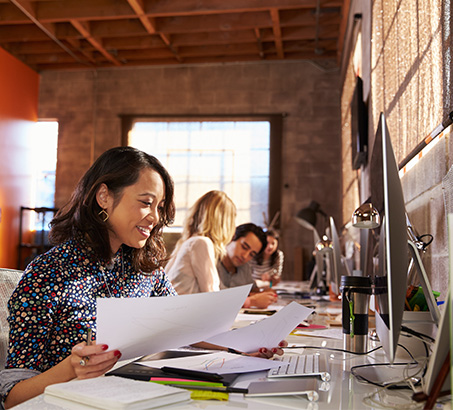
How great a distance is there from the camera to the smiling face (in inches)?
59.2

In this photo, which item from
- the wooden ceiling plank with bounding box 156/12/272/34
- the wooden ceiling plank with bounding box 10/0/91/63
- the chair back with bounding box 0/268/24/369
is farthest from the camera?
the wooden ceiling plank with bounding box 156/12/272/34

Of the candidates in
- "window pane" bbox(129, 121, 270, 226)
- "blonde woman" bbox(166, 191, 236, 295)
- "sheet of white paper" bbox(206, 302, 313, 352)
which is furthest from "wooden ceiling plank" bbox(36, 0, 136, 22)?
"sheet of white paper" bbox(206, 302, 313, 352)

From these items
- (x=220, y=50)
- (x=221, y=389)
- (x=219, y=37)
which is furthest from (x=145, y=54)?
(x=221, y=389)

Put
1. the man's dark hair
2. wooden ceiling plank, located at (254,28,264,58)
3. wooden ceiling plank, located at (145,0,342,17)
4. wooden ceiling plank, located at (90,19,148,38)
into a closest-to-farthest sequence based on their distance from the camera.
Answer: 1. the man's dark hair
2. wooden ceiling plank, located at (145,0,342,17)
3. wooden ceiling plank, located at (90,19,148,38)
4. wooden ceiling plank, located at (254,28,264,58)

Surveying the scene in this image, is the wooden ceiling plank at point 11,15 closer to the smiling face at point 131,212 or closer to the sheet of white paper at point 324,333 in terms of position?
the smiling face at point 131,212

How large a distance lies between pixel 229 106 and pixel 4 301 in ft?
22.3

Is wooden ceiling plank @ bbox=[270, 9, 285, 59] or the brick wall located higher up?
wooden ceiling plank @ bbox=[270, 9, 285, 59]

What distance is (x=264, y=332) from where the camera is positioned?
1.19 metres

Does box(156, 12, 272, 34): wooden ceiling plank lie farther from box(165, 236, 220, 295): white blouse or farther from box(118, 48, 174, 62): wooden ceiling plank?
box(165, 236, 220, 295): white blouse

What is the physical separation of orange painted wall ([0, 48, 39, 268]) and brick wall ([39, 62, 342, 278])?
45 cm

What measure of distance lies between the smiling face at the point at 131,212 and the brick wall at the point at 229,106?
20.1 feet

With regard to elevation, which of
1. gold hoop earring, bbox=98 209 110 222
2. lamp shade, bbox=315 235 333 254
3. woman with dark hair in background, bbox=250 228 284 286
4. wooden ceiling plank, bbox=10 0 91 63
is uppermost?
wooden ceiling plank, bbox=10 0 91 63

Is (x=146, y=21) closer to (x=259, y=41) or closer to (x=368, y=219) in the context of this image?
(x=259, y=41)

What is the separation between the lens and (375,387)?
3.06ft
